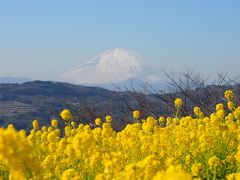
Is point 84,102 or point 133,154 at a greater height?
point 84,102

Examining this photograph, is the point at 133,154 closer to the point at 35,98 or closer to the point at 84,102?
the point at 84,102

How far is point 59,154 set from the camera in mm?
7062

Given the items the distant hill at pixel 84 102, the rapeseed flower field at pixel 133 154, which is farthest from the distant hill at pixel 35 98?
the rapeseed flower field at pixel 133 154

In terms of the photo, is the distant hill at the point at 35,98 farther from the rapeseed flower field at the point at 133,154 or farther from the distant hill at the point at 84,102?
the rapeseed flower field at the point at 133,154

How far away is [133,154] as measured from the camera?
6.30 m

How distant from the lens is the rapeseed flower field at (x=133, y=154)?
3.13 m

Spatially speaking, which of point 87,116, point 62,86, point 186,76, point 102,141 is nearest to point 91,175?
point 102,141

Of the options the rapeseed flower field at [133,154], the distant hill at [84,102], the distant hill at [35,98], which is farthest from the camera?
the distant hill at [35,98]

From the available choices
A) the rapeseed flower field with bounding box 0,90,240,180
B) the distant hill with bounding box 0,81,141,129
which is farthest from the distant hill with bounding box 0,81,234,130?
the rapeseed flower field with bounding box 0,90,240,180

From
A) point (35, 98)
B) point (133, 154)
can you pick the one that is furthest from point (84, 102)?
point (35, 98)

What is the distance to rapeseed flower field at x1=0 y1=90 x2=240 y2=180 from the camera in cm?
313

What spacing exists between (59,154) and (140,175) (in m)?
3.57

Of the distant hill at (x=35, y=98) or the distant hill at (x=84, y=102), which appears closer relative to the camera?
the distant hill at (x=84, y=102)

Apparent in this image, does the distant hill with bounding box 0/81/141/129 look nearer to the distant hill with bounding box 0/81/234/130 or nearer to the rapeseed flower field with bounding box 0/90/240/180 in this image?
the distant hill with bounding box 0/81/234/130
